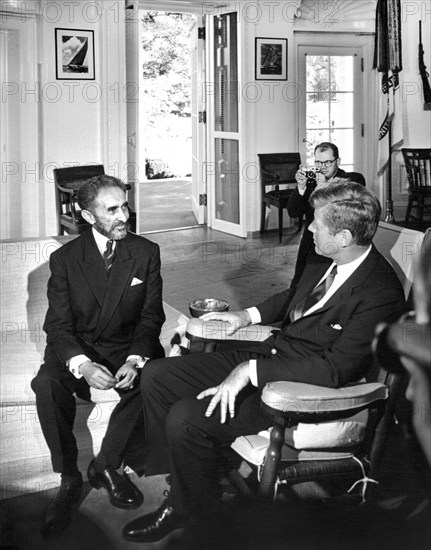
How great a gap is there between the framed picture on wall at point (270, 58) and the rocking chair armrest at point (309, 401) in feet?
17.0

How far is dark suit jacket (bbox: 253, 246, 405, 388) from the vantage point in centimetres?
223

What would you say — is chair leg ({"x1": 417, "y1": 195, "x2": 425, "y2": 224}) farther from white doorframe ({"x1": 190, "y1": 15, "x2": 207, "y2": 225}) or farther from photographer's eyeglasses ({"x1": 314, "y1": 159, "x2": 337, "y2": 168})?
photographer's eyeglasses ({"x1": 314, "y1": 159, "x2": 337, "y2": 168})

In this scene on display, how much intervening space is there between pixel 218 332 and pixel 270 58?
4.76 metres

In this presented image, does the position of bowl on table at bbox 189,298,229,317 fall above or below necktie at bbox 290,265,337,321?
below

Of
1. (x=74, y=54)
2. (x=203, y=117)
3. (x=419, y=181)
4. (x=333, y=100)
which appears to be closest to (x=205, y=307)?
(x=74, y=54)

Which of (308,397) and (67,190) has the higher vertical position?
(67,190)

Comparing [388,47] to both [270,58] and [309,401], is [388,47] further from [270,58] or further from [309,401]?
[309,401]

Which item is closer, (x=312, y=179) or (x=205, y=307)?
(x=205, y=307)

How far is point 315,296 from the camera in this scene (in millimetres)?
Result: 2520

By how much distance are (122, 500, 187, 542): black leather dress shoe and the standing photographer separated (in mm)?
1611

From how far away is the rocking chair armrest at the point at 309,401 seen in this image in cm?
204

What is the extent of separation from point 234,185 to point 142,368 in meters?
4.67

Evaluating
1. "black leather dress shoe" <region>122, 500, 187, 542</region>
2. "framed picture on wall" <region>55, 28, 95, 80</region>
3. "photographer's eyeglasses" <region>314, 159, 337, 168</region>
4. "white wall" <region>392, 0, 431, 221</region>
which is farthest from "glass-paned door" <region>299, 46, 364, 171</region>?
"black leather dress shoe" <region>122, 500, 187, 542</region>

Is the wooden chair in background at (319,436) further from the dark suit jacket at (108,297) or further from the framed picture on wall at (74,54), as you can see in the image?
the framed picture on wall at (74,54)
